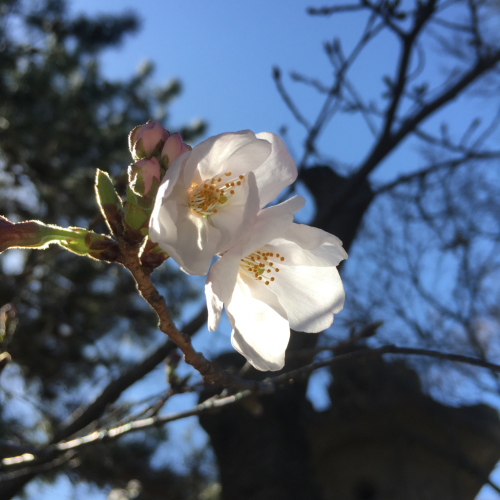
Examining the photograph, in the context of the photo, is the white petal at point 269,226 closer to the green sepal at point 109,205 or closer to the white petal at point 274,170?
the white petal at point 274,170

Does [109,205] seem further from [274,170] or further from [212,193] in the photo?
[274,170]

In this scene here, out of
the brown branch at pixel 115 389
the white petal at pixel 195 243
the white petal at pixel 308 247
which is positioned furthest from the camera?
the brown branch at pixel 115 389


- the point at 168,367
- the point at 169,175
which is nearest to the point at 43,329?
the point at 168,367

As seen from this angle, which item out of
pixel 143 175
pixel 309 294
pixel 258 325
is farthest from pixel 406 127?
pixel 143 175

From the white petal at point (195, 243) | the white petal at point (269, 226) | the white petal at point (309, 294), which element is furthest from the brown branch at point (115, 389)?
the white petal at point (269, 226)

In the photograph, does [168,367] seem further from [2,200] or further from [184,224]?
[2,200]

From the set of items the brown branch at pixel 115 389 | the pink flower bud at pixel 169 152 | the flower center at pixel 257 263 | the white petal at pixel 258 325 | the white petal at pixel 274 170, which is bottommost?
the brown branch at pixel 115 389
